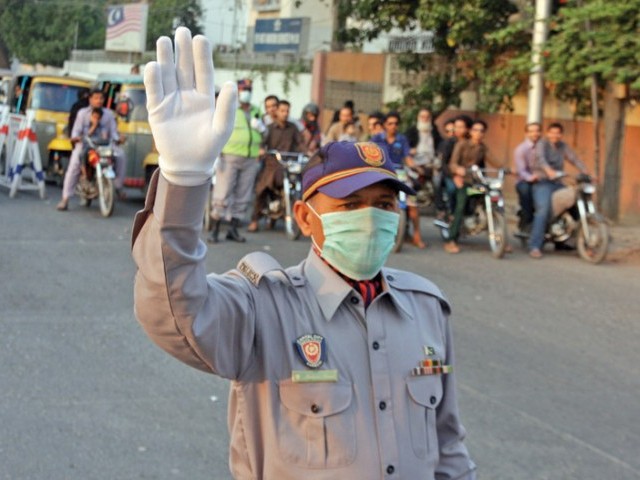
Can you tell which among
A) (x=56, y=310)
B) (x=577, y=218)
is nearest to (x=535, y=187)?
(x=577, y=218)

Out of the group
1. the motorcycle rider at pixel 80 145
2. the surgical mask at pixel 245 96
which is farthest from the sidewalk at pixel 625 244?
the motorcycle rider at pixel 80 145

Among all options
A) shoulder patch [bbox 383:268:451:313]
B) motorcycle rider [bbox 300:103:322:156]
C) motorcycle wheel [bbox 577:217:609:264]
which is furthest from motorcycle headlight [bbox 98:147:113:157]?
shoulder patch [bbox 383:268:451:313]

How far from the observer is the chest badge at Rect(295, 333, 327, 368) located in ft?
9.26

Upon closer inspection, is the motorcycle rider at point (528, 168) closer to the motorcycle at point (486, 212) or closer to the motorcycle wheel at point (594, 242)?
the motorcycle at point (486, 212)

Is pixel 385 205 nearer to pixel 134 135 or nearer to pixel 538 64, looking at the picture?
pixel 538 64

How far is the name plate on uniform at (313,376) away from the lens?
281 centimetres

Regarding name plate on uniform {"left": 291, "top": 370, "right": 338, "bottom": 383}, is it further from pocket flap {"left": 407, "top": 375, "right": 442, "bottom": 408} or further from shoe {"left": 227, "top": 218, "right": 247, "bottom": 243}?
shoe {"left": 227, "top": 218, "right": 247, "bottom": 243}

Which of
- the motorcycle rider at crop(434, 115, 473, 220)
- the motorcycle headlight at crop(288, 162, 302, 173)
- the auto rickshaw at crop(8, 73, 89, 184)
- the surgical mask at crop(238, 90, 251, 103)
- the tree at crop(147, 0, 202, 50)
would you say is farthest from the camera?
the tree at crop(147, 0, 202, 50)

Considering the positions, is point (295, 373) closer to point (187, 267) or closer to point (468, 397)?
point (187, 267)

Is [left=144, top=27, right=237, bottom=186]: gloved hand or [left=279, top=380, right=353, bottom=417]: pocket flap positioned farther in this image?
[left=279, top=380, right=353, bottom=417]: pocket flap

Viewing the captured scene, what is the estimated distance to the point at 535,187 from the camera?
1437 cm

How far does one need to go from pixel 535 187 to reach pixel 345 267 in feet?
38.2

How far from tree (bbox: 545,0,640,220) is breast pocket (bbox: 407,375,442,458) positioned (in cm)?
1330

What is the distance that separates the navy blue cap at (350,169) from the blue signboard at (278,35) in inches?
1547
